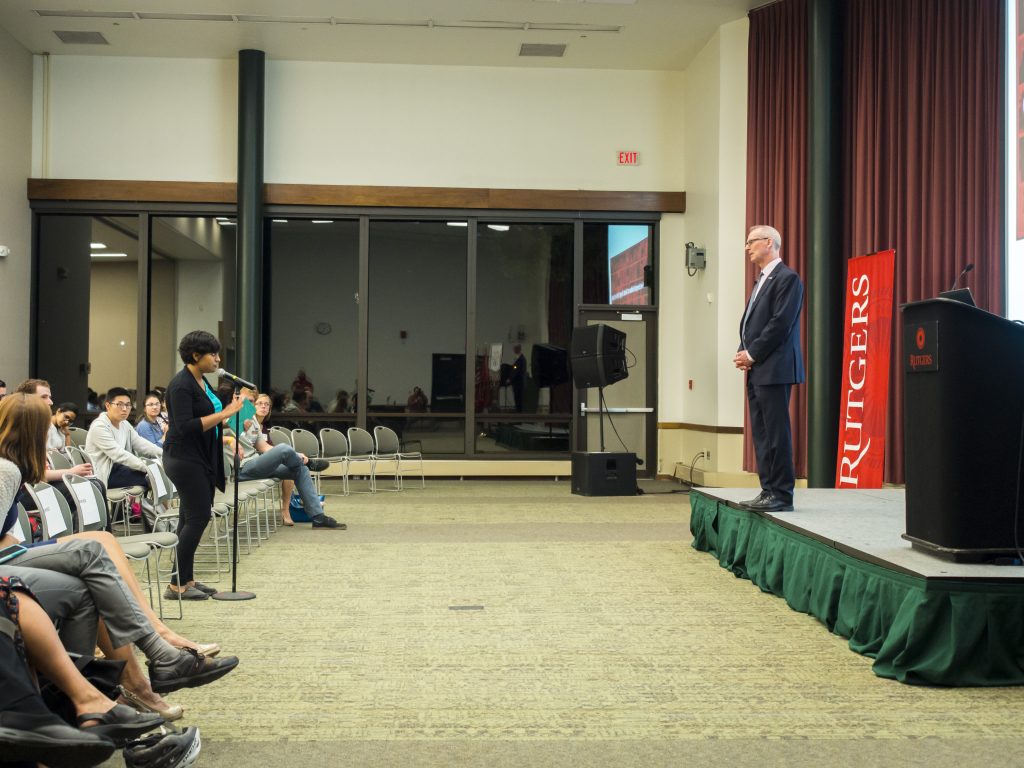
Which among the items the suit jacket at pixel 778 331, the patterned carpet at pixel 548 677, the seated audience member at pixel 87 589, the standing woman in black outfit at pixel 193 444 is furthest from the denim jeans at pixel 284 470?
the seated audience member at pixel 87 589

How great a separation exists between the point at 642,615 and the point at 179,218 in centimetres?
861

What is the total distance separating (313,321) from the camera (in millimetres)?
11367

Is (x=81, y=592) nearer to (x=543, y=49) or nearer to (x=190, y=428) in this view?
(x=190, y=428)

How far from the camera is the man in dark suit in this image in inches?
191

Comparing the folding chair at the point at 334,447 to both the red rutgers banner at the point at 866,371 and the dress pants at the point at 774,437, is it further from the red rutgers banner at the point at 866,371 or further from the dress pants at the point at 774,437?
the dress pants at the point at 774,437

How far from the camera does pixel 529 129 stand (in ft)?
36.5

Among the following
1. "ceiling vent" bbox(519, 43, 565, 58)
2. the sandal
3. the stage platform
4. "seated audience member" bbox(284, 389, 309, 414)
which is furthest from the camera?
"seated audience member" bbox(284, 389, 309, 414)

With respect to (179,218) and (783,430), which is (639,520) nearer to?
(783,430)

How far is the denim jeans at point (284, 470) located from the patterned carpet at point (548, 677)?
47.5 inches

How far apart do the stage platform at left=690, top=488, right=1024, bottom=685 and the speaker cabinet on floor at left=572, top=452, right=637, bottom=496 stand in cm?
473

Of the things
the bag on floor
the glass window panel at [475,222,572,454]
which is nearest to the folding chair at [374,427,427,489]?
the glass window panel at [475,222,572,454]

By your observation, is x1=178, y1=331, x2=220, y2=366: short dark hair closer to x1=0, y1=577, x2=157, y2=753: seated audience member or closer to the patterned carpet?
the patterned carpet

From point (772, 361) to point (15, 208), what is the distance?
8.79 m

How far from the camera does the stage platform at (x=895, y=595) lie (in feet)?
10.6
